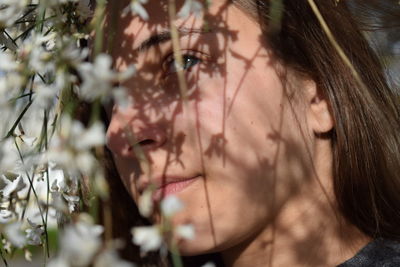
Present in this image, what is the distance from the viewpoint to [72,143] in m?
0.39

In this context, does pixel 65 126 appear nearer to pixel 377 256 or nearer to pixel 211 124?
pixel 211 124

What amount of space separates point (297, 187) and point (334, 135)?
0.31 ft

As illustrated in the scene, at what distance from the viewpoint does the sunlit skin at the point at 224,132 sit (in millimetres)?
683

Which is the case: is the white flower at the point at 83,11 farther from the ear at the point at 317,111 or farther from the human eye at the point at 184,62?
the ear at the point at 317,111

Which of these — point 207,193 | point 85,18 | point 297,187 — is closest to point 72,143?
point 85,18

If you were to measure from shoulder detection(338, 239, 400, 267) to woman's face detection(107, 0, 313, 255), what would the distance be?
0.47ft

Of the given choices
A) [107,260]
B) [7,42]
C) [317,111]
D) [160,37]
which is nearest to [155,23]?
[160,37]

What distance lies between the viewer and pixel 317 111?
84cm

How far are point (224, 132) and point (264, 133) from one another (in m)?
0.06

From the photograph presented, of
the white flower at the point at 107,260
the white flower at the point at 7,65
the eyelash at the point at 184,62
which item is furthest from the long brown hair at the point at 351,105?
the white flower at the point at 107,260

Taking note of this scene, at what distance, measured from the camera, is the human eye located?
0.73 metres

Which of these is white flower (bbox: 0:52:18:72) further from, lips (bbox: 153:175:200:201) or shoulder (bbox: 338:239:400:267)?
shoulder (bbox: 338:239:400:267)

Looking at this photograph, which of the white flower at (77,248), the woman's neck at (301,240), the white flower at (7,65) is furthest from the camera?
the woman's neck at (301,240)

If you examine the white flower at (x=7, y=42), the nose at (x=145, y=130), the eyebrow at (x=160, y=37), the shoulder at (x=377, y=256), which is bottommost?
the shoulder at (x=377, y=256)
